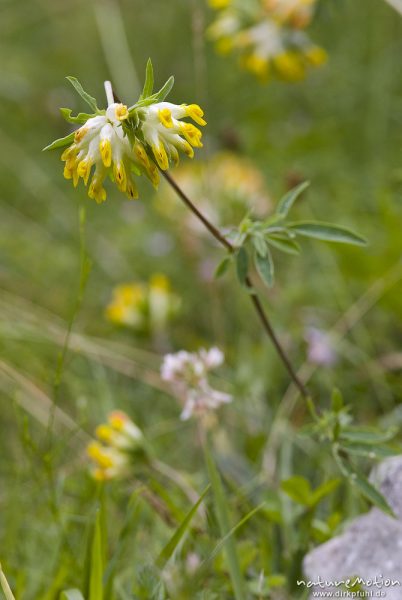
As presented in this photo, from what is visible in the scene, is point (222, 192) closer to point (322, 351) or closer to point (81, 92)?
point (322, 351)

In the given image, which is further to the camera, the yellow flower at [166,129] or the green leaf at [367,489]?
the green leaf at [367,489]

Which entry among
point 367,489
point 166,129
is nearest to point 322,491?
point 367,489

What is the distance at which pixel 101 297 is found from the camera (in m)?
2.49

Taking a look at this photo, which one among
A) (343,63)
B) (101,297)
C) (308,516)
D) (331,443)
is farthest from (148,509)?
(343,63)

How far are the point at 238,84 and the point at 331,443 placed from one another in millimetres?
2489

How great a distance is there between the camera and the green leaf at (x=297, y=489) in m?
1.23

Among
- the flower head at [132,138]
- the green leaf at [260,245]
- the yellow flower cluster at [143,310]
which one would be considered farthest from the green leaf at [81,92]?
the yellow flower cluster at [143,310]

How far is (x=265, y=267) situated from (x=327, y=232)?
0.35 feet

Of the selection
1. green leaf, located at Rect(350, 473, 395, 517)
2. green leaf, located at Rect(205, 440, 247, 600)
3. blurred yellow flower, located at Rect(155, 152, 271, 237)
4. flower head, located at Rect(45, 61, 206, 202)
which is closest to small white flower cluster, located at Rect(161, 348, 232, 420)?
green leaf, located at Rect(205, 440, 247, 600)

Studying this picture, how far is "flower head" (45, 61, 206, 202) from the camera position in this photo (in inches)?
38.0

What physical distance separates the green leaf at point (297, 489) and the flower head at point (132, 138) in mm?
506

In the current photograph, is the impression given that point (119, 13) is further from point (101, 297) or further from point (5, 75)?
point (101, 297)

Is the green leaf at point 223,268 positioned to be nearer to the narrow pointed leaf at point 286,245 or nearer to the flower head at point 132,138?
the narrow pointed leaf at point 286,245

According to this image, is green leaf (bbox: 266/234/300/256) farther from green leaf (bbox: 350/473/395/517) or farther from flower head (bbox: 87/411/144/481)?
flower head (bbox: 87/411/144/481)
